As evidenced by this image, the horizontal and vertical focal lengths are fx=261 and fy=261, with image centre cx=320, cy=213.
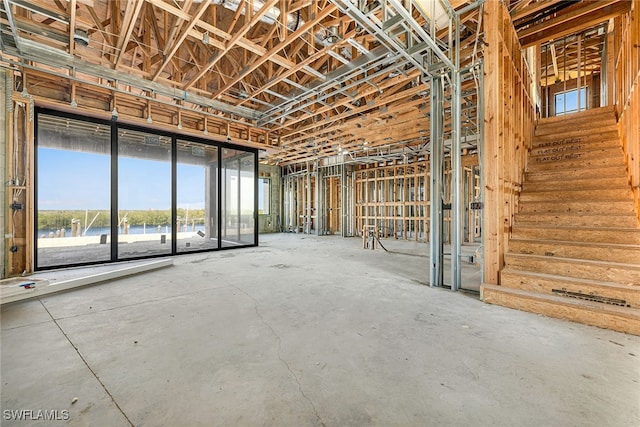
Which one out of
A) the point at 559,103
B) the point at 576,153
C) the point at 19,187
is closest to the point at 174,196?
the point at 19,187

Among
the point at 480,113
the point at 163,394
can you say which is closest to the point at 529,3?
the point at 480,113

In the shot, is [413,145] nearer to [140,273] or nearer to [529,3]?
[529,3]

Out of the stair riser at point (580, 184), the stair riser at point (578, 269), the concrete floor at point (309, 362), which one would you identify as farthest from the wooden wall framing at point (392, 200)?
the concrete floor at point (309, 362)

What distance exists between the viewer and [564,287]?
9.71 feet

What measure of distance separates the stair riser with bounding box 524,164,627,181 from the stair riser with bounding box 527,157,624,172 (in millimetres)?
127

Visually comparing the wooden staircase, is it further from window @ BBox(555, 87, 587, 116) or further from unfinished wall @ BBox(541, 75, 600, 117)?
window @ BBox(555, 87, 587, 116)

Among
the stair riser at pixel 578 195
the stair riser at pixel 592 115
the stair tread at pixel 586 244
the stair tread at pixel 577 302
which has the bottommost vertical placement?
the stair tread at pixel 577 302

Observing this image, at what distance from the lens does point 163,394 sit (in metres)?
1.62

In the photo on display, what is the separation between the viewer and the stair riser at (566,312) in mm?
2455

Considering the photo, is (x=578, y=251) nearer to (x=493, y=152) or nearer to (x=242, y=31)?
(x=493, y=152)

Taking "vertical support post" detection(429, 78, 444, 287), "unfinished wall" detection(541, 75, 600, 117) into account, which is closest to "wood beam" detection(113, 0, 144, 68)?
"vertical support post" detection(429, 78, 444, 287)

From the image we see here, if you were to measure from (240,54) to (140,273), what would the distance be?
4633 millimetres

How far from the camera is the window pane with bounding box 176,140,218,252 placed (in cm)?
702

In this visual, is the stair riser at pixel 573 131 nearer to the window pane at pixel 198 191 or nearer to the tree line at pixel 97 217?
the window pane at pixel 198 191
